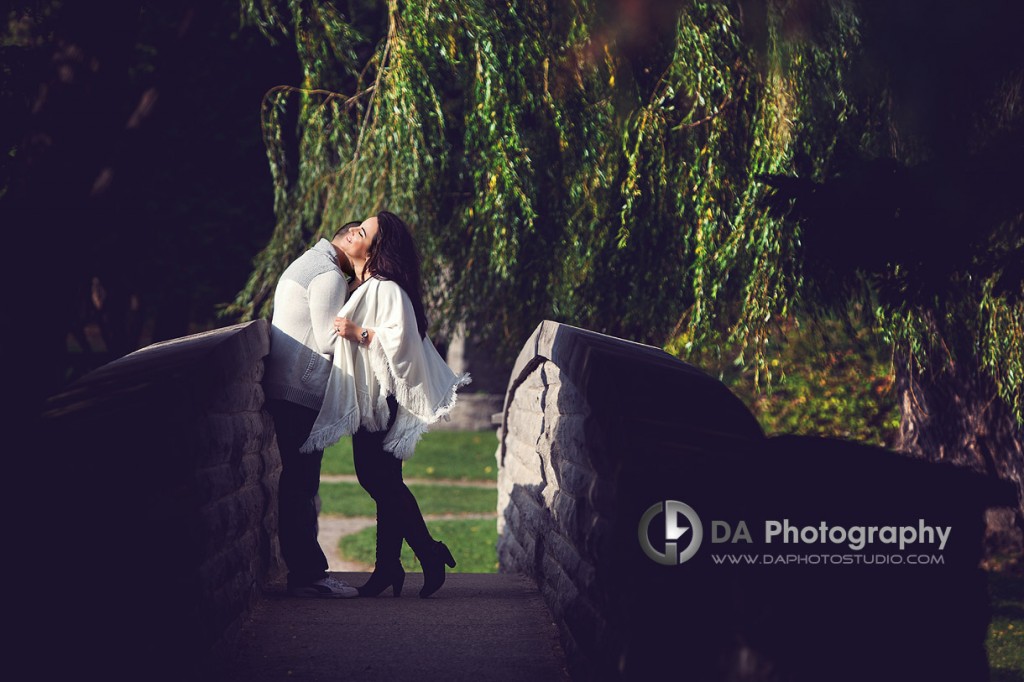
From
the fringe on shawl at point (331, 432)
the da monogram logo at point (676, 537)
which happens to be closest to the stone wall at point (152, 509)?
the fringe on shawl at point (331, 432)

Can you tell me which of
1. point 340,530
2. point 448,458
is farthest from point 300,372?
point 448,458

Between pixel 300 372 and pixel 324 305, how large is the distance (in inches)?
14.2

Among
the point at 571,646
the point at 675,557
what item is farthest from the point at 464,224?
the point at 675,557

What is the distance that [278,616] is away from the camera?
17.3 feet

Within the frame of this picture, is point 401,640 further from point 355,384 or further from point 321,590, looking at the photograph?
point 355,384

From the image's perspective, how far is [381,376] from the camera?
5684mm

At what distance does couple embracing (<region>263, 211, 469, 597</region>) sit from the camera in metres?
5.66

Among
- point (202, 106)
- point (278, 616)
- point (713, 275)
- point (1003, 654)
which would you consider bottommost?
point (1003, 654)

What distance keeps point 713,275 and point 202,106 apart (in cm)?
1165

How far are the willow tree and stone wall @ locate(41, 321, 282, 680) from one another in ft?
13.3

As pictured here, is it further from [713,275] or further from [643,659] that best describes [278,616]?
[713,275]

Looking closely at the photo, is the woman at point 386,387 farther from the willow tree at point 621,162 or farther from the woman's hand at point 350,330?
the willow tree at point 621,162

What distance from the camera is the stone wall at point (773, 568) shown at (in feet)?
10.9

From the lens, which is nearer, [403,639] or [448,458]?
[403,639]
